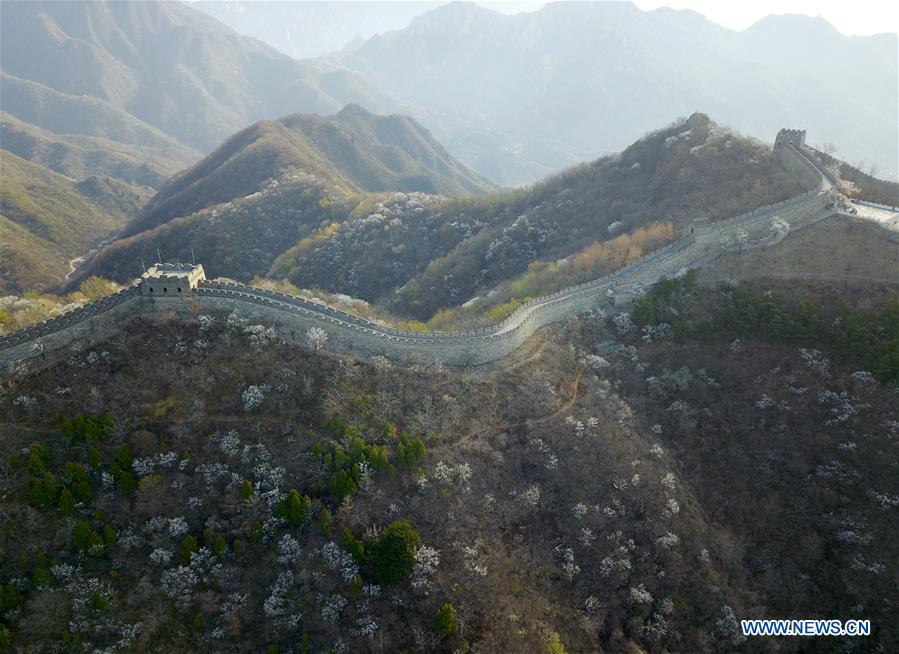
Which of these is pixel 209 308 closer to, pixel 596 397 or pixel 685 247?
pixel 596 397

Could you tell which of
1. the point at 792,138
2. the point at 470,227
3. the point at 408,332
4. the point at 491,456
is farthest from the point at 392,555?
the point at 470,227

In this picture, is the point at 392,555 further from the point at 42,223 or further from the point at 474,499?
the point at 42,223

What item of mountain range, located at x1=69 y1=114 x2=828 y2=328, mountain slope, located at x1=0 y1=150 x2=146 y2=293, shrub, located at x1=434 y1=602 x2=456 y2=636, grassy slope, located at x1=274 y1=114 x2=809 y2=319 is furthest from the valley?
mountain slope, located at x1=0 y1=150 x2=146 y2=293

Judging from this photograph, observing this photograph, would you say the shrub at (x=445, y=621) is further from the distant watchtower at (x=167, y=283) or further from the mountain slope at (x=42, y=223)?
the mountain slope at (x=42, y=223)

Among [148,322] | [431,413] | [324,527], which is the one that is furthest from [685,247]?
[148,322]

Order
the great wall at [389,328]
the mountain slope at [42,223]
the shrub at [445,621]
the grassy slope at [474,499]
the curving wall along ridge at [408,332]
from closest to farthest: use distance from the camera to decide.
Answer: the shrub at [445,621] < the grassy slope at [474,499] < the curving wall along ridge at [408,332] < the great wall at [389,328] < the mountain slope at [42,223]

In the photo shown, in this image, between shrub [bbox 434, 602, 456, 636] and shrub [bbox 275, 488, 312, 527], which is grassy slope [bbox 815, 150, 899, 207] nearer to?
shrub [bbox 434, 602, 456, 636]

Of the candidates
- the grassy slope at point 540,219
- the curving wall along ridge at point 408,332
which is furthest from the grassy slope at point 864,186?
the curving wall along ridge at point 408,332
